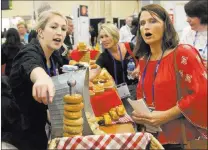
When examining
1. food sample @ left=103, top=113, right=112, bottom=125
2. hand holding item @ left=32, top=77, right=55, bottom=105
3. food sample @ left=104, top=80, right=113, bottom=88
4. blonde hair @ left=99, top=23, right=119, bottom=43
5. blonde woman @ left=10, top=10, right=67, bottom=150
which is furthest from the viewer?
blonde hair @ left=99, top=23, right=119, bottom=43

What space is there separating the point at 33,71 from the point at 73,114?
23 centimetres

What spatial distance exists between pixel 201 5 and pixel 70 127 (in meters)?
1.86

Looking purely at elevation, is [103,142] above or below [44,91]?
below

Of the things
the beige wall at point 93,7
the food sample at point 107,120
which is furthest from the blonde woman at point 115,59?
the beige wall at point 93,7

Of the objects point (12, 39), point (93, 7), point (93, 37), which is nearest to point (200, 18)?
point (12, 39)

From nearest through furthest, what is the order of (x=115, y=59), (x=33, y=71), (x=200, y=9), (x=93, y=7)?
(x=33, y=71) < (x=200, y=9) < (x=115, y=59) < (x=93, y=7)

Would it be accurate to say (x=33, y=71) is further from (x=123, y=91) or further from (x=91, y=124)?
(x=123, y=91)

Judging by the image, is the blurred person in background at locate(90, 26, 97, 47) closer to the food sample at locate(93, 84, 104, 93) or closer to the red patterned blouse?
the food sample at locate(93, 84, 104, 93)

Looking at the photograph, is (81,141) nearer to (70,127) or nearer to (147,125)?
(70,127)

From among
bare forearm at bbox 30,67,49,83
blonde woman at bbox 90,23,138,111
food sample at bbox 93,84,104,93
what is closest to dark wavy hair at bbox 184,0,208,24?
blonde woman at bbox 90,23,138,111

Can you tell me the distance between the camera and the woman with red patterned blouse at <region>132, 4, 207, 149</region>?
1539 mm

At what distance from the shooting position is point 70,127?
125 cm

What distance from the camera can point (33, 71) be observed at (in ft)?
4.33

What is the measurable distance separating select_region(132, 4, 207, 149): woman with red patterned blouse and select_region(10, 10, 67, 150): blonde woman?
1.43ft
